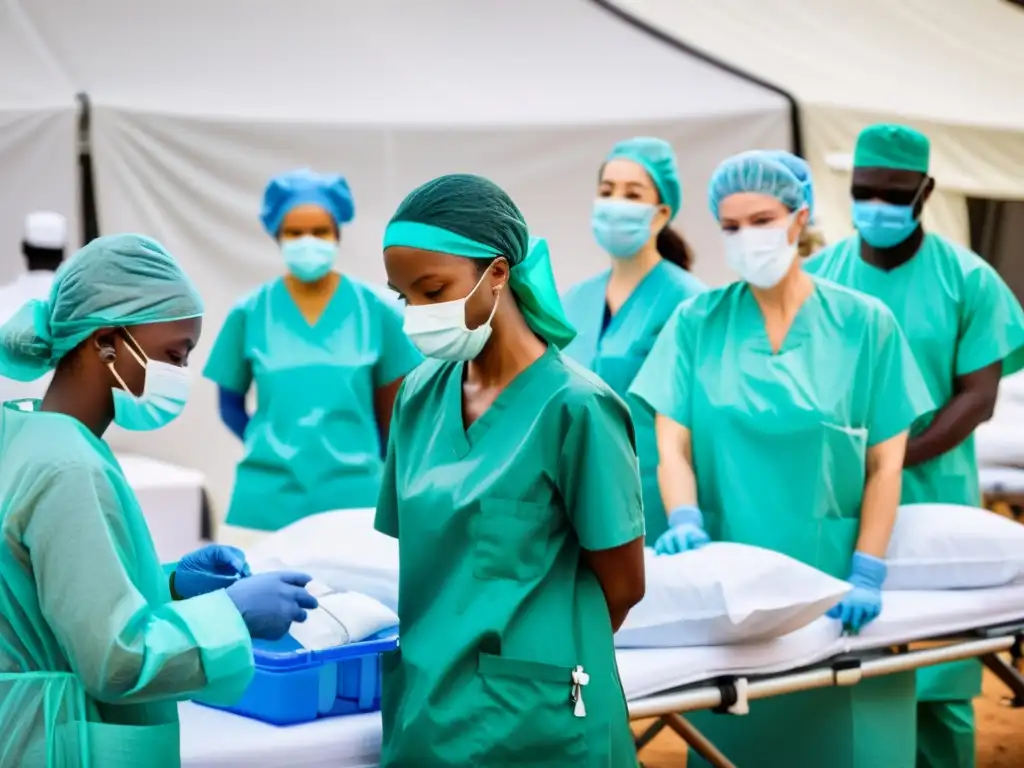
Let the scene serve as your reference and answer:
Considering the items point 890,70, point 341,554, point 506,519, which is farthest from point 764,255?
point 890,70

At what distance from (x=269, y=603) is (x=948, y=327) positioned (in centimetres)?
223

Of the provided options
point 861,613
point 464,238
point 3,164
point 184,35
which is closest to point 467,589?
point 464,238

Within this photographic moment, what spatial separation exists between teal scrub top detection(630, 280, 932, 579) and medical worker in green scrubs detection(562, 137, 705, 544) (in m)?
0.54

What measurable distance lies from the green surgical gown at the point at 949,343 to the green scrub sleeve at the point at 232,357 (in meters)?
1.72

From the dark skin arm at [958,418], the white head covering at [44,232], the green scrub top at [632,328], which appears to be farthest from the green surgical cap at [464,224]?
the white head covering at [44,232]

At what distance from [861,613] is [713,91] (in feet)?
13.0

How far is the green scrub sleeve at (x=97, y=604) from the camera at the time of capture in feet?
5.40

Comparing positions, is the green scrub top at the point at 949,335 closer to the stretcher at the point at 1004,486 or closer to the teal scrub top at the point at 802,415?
the teal scrub top at the point at 802,415

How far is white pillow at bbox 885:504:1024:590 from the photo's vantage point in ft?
10.4

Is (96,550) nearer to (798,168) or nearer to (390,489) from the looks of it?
(390,489)

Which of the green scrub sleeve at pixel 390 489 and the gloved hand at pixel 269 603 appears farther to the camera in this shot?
the green scrub sleeve at pixel 390 489

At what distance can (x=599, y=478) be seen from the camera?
6.40ft

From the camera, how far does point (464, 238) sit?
192 centimetres

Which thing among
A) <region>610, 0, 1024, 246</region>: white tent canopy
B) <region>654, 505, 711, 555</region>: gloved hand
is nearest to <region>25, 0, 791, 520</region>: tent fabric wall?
<region>610, 0, 1024, 246</region>: white tent canopy
